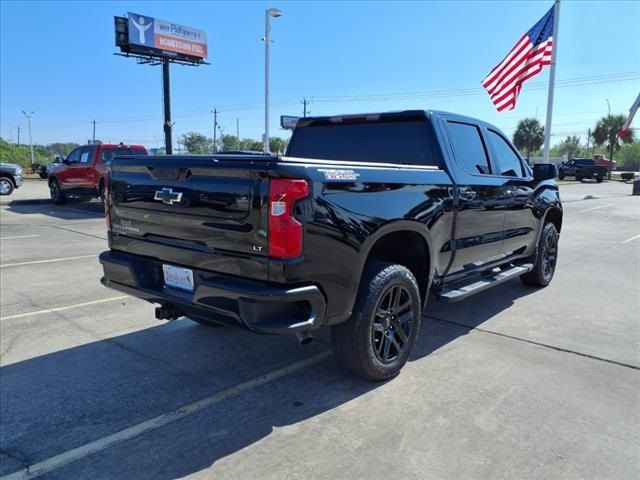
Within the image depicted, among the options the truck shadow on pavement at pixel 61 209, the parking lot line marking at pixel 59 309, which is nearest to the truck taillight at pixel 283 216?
the parking lot line marking at pixel 59 309

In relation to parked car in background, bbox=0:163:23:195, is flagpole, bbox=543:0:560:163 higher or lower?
higher

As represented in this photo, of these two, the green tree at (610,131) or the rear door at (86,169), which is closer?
the rear door at (86,169)

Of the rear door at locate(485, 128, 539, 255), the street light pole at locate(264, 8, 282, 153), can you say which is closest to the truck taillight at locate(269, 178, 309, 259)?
the rear door at locate(485, 128, 539, 255)

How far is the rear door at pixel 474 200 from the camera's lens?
446cm

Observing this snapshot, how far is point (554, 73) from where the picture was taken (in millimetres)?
16906

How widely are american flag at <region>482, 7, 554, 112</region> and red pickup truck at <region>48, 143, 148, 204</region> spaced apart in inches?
412

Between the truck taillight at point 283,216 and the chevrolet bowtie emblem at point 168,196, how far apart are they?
79cm

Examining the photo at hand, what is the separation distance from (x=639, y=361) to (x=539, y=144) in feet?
258

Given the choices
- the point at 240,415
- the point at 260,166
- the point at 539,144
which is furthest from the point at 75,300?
the point at 539,144

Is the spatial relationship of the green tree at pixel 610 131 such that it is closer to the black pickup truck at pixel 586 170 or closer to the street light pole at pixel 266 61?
the black pickup truck at pixel 586 170

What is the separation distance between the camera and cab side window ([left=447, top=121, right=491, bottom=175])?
457 cm

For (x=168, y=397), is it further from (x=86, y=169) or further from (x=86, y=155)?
(x=86, y=155)

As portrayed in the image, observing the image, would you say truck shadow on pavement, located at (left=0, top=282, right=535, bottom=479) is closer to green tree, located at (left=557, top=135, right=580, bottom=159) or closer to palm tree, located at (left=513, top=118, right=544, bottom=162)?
palm tree, located at (left=513, top=118, right=544, bottom=162)

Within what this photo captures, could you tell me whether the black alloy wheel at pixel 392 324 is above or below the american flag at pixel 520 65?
below
